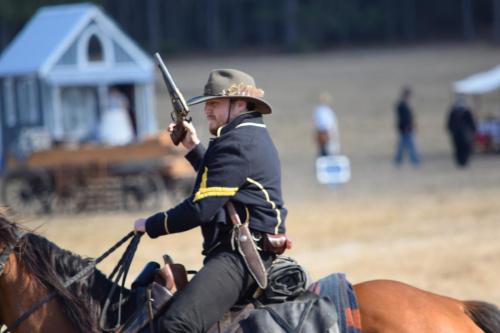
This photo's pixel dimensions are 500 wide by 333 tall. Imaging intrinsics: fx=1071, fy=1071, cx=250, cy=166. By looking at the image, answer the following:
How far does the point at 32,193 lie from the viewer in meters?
22.8

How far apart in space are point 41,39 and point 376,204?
11.9 meters

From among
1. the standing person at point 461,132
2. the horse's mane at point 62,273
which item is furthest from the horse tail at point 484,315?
the standing person at point 461,132

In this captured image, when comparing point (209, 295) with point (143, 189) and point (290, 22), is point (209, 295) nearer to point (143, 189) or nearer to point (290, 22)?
point (143, 189)

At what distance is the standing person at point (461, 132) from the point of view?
27328 millimetres

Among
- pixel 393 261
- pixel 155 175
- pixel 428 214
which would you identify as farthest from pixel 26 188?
pixel 393 261

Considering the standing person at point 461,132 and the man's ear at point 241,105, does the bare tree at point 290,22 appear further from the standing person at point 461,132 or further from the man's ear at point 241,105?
the man's ear at point 241,105

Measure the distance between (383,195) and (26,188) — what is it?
765 cm

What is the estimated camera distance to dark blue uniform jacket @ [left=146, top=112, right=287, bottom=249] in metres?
5.36

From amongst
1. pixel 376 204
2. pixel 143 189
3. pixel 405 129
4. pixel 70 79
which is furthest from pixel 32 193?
pixel 405 129

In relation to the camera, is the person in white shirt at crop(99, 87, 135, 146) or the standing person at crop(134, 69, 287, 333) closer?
the standing person at crop(134, 69, 287, 333)

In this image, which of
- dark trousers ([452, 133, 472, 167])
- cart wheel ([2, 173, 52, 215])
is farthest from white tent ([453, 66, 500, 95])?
cart wheel ([2, 173, 52, 215])

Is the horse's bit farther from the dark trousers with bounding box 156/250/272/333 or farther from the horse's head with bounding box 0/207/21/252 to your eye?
the dark trousers with bounding box 156/250/272/333

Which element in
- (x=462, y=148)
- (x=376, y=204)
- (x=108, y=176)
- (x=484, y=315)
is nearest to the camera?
(x=484, y=315)

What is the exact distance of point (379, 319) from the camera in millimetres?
5418
